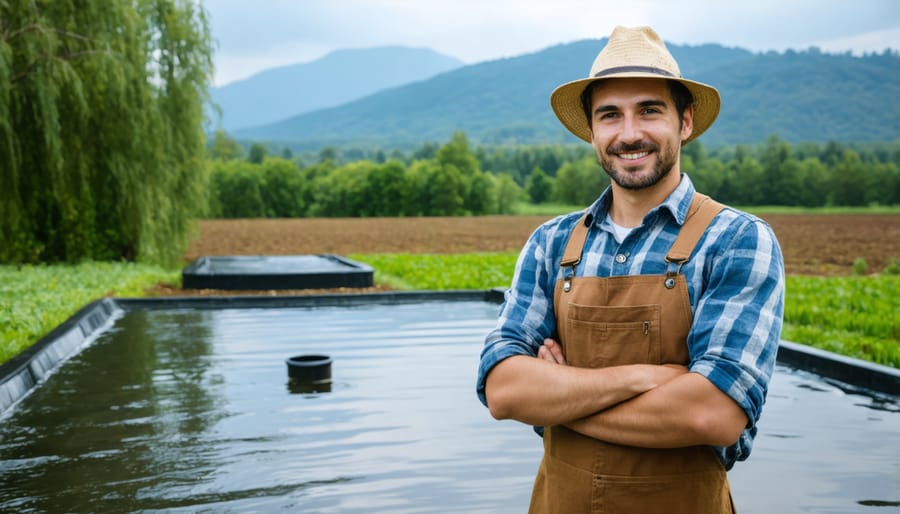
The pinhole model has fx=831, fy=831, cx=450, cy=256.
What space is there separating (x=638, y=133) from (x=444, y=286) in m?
11.6

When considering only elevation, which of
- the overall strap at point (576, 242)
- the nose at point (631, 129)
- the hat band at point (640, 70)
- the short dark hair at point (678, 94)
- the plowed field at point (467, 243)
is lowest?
the plowed field at point (467, 243)

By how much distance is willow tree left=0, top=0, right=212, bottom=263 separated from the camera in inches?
444

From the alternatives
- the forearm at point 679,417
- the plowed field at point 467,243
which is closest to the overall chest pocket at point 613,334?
the forearm at point 679,417

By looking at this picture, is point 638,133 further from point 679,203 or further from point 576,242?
point 576,242

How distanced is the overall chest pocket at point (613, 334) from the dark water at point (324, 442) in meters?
1.65

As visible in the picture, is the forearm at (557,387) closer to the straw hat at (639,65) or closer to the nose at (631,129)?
the nose at (631,129)

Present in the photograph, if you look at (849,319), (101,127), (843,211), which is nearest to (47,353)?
(849,319)

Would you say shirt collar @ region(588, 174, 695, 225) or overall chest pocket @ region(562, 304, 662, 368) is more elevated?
shirt collar @ region(588, 174, 695, 225)

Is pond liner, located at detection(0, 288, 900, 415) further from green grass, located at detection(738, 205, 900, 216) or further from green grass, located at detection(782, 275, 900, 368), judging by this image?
green grass, located at detection(738, 205, 900, 216)

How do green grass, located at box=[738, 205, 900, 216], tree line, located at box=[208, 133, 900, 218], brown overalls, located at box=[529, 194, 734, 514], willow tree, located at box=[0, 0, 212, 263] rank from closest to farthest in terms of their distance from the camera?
brown overalls, located at box=[529, 194, 734, 514] → willow tree, located at box=[0, 0, 212, 263] → green grass, located at box=[738, 205, 900, 216] → tree line, located at box=[208, 133, 900, 218]

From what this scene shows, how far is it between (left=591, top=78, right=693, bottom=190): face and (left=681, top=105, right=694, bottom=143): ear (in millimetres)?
80

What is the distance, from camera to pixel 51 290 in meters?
10.6

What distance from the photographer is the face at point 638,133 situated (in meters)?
1.84

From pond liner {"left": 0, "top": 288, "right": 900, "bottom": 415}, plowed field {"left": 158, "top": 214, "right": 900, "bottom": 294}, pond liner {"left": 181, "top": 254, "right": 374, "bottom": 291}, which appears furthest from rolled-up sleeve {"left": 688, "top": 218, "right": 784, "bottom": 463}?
plowed field {"left": 158, "top": 214, "right": 900, "bottom": 294}
